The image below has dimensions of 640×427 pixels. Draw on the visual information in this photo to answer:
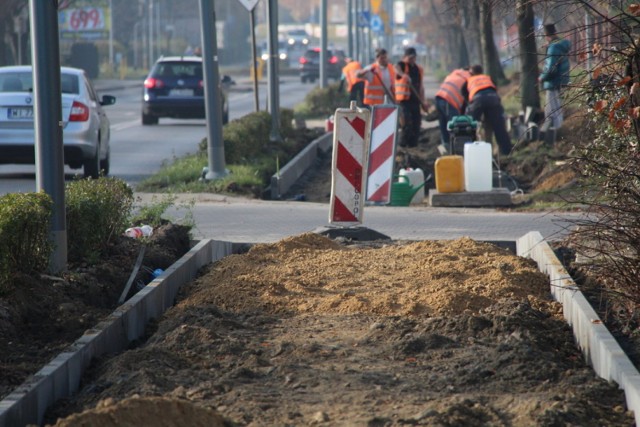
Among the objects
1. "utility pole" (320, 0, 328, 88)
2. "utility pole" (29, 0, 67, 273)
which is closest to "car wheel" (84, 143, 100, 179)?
"utility pole" (29, 0, 67, 273)

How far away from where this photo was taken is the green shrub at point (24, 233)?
7.89 metres

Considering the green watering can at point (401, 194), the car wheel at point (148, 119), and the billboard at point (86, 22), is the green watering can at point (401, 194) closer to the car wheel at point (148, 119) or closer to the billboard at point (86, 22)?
the car wheel at point (148, 119)

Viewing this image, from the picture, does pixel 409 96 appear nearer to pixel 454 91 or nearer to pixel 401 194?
pixel 454 91

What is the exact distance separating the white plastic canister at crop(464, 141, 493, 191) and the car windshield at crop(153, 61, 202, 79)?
1800cm

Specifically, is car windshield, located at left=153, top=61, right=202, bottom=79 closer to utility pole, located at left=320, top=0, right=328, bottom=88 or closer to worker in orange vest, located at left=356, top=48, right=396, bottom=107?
utility pole, located at left=320, top=0, right=328, bottom=88

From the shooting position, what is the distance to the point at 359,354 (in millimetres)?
7199

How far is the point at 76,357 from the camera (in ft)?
22.1

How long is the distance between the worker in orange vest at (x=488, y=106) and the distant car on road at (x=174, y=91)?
12.7 m

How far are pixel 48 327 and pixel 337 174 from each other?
4.71 meters

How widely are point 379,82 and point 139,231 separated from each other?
15736 millimetres

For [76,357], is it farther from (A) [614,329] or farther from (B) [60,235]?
(A) [614,329]

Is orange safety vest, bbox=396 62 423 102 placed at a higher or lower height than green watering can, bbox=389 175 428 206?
higher

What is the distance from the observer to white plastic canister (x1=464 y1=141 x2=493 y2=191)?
659 inches

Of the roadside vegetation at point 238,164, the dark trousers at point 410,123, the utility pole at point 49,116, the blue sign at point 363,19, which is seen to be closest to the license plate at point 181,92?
the roadside vegetation at point 238,164
